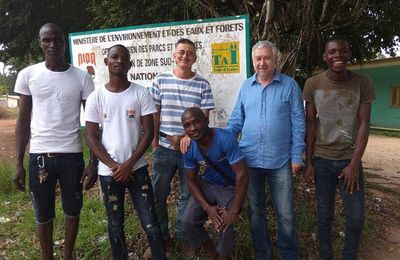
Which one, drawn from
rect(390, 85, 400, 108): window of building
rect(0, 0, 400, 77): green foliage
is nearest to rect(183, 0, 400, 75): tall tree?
rect(0, 0, 400, 77): green foliage

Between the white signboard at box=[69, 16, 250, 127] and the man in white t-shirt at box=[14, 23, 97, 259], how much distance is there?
117cm

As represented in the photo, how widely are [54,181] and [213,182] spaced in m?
1.21

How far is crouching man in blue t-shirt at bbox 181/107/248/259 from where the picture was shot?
2.74 meters

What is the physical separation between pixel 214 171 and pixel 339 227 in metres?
1.86

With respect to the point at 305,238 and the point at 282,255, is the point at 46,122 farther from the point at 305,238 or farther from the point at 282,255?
the point at 305,238

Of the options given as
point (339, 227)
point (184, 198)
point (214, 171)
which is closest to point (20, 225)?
point (184, 198)

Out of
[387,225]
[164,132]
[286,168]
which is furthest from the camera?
[387,225]

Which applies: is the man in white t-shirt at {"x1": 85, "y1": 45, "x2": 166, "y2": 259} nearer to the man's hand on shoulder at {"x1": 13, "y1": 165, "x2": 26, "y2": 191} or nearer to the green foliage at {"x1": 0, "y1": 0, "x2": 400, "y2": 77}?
the man's hand on shoulder at {"x1": 13, "y1": 165, "x2": 26, "y2": 191}

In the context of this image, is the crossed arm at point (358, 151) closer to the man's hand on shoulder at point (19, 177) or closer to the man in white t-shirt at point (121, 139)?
the man in white t-shirt at point (121, 139)

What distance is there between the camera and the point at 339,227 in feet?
13.1

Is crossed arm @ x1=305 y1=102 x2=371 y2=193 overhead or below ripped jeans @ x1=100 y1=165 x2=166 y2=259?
overhead

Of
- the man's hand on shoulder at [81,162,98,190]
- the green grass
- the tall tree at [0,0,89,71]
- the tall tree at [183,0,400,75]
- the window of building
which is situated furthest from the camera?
the window of building

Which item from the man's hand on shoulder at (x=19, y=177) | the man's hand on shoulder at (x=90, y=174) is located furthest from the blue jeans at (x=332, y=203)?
the man's hand on shoulder at (x=19, y=177)

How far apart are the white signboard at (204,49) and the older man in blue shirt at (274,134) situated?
2.33 feet
